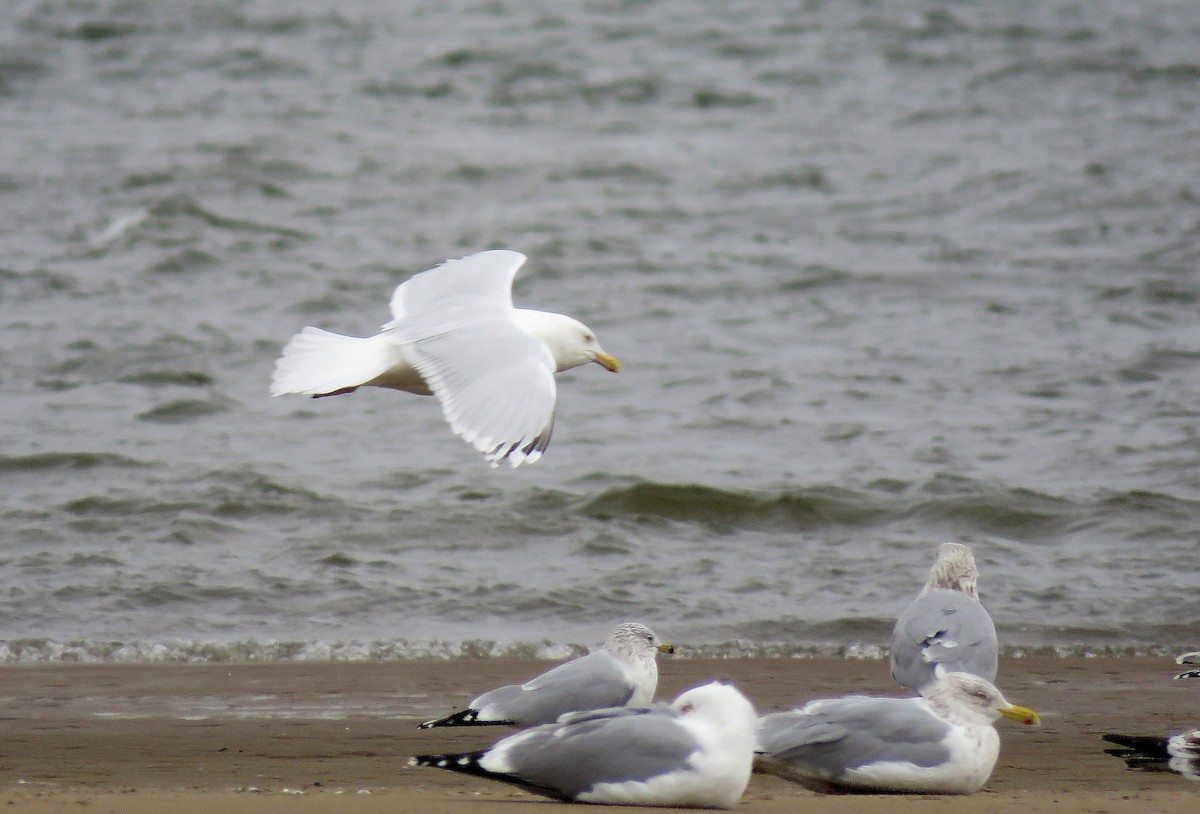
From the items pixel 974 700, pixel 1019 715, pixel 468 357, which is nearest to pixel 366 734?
pixel 468 357

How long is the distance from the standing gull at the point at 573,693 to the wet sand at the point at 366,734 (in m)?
0.19

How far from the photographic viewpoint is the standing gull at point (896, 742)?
13.0 feet

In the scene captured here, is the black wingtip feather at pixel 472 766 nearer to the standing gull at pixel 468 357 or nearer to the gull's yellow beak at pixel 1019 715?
the gull's yellow beak at pixel 1019 715

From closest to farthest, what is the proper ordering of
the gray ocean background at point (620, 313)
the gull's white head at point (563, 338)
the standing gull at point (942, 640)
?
the standing gull at point (942, 640) → the gull's white head at point (563, 338) → the gray ocean background at point (620, 313)

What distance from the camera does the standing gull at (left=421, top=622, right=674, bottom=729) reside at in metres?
4.31

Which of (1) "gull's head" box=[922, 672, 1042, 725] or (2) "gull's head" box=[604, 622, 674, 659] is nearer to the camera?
(1) "gull's head" box=[922, 672, 1042, 725]

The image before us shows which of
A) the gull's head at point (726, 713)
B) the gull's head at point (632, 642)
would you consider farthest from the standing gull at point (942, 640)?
the gull's head at point (726, 713)

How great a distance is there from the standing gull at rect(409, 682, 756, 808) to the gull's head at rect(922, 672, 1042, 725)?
62 cm

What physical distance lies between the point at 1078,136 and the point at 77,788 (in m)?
16.3

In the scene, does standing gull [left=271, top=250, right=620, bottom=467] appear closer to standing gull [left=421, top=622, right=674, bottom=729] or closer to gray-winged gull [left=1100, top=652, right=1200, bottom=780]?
standing gull [left=421, top=622, right=674, bottom=729]

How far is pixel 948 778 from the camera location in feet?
13.0

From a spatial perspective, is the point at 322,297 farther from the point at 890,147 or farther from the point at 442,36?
the point at 442,36

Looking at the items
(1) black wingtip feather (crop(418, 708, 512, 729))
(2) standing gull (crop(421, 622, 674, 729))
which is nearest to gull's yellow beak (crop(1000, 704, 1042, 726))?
(2) standing gull (crop(421, 622, 674, 729))

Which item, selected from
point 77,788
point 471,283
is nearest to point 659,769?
point 77,788
